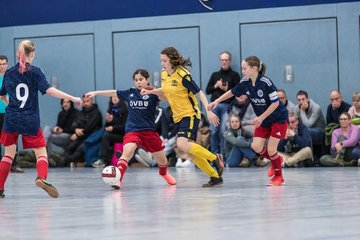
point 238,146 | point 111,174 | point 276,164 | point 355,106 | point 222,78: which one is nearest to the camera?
point 111,174

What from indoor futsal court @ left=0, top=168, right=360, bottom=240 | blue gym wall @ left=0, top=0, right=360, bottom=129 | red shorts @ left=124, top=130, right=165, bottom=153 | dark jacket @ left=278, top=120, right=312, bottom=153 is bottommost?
indoor futsal court @ left=0, top=168, right=360, bottom=240

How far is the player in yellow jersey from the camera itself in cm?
1073

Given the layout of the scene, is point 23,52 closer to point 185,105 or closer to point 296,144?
point 185,105

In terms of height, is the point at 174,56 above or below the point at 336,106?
above

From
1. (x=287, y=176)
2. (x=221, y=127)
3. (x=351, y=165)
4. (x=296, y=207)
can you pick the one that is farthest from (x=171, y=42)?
(x=296, y=207)

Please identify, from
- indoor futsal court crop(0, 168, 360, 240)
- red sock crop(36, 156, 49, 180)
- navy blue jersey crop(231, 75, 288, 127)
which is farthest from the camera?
navy blue jersey crop(231, 75, 288, 127)

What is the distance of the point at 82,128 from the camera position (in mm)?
18328

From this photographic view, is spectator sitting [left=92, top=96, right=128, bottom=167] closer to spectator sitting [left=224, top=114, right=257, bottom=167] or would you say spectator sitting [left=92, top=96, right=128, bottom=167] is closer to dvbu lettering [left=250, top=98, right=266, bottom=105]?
spectator sitting [left=224, top=114, right=257, bottom=167]

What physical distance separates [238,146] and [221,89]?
130cm

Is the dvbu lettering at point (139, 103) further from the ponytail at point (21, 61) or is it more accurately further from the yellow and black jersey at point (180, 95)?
the ponytail at point (21, 61)

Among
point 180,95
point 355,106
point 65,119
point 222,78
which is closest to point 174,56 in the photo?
point 180,95

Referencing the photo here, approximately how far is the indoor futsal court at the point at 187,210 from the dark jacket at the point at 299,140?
366 cm

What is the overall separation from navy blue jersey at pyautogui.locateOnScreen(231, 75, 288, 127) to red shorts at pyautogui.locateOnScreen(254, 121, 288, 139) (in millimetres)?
52

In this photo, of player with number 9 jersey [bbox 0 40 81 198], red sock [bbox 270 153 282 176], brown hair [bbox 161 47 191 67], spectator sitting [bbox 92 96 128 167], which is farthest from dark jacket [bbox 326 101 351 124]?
player with number 9 jersey [bbox 0 40 81 198]
